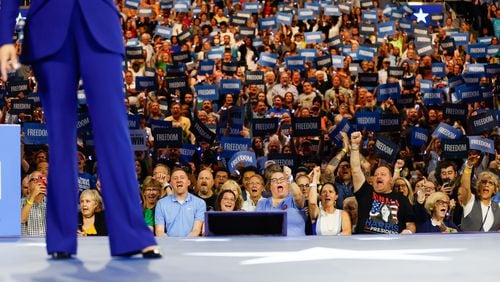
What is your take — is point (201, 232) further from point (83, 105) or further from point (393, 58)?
point (393, 58)

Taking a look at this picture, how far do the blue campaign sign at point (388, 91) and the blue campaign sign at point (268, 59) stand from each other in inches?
75.6

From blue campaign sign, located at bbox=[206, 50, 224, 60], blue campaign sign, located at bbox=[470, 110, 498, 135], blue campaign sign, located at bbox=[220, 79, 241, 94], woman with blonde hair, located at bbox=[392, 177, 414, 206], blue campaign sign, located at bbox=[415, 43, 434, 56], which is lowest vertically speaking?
woman with blonde hair, located at bbox=[392, 177, 414, 206]

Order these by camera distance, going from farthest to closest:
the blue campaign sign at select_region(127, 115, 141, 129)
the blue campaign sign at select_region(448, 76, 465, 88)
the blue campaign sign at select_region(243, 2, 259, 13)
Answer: the blue campaign sign at select_region(243, 2, 259, 13), the blue campaign sign at select_region(448, 76, 465, 88), the blue campaign sign at select_region(127, 115, 141, 129)

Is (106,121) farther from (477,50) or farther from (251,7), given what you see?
(251,7)

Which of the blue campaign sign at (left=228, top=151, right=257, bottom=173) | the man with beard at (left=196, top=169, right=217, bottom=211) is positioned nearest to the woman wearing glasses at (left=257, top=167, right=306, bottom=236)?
the man with beard at (left=196, top=169, right=217, bottom=211)

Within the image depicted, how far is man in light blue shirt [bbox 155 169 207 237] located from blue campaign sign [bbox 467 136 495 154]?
131 inches

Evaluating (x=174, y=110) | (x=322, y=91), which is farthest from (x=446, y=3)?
(x=174, y=110)

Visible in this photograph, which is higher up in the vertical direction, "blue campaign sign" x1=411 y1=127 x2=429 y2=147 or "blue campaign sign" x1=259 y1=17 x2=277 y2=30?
"blue campaign sign" x1=259 y1=17 x2=277 y2=30

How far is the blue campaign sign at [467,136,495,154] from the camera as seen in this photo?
330 inches

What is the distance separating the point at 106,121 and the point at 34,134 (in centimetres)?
515

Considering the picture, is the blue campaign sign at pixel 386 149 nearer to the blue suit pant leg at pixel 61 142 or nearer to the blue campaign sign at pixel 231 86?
the blue campaign sign at pixel 231 86

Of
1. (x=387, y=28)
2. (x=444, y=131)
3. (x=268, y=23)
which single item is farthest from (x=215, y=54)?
(x=444, y=131)

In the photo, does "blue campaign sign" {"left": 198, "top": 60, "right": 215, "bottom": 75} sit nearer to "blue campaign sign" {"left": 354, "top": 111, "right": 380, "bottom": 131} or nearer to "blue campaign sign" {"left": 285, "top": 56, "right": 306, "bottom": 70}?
"blue campaign sign" {"left": 285, "top": 56, "right": 306, "bottom": 70}

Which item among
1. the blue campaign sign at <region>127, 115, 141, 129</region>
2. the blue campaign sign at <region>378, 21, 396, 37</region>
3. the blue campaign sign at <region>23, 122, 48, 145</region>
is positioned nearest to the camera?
the blue campaign sign at <region>23, 122, 48, 145</region>
